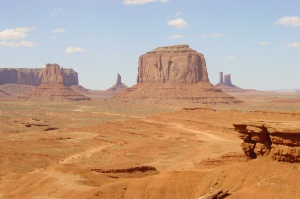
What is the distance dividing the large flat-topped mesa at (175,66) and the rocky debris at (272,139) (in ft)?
347

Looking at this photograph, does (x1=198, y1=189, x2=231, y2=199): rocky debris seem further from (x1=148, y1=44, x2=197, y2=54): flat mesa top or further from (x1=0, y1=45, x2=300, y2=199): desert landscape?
(x1=148, y1=44, x2=197, y2=54): flat mesa top

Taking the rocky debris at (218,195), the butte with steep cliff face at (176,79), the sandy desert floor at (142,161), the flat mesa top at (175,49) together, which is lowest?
the sandy desert floor at (142,161)

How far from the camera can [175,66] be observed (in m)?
130

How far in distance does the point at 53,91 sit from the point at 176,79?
53.4m

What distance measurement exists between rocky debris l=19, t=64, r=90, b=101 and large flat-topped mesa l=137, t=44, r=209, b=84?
33.1 meters

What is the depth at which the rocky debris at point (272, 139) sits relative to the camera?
19.7 meters

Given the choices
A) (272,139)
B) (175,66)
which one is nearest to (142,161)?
(272,139)

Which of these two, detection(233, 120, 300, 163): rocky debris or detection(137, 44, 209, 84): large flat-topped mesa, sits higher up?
detection(137, 44, 209, 84): large flat-topped mesa

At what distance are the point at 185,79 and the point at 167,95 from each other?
320 inches

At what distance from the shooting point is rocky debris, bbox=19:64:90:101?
15464 centimetres

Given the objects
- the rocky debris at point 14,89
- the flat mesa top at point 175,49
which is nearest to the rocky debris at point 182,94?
the flat mesa top at point 175,49

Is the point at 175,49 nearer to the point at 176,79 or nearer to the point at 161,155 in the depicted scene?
the point at 176,79

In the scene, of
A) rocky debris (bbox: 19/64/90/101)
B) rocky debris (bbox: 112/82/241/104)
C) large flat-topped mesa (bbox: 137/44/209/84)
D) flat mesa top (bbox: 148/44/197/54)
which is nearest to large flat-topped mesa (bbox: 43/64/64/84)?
rocky debris (bbox: 19/64/90/101)

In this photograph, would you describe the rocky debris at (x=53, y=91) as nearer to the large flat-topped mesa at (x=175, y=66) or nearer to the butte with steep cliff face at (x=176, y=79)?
the butte with steep cliff face at (x=176, y=79)
